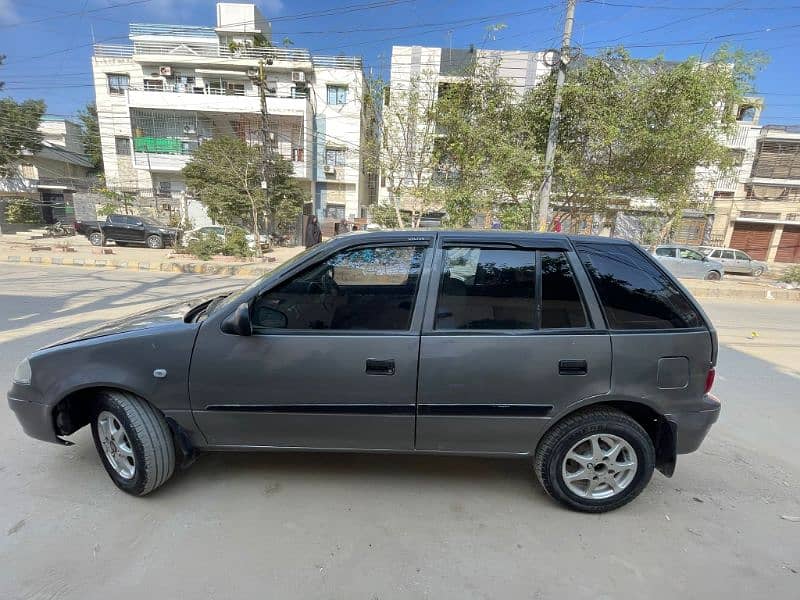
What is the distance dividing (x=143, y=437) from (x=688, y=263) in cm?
1746

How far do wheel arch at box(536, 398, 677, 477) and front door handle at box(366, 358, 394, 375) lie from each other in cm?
→ 96

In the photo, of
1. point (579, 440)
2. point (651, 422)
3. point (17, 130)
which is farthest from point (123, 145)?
point (651, 422)

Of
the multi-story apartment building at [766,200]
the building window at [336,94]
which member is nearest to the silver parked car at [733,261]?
the multi-story apartment building at [766,200]

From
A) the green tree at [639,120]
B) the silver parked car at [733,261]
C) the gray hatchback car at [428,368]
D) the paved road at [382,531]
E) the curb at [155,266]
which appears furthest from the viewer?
the silver parked car at [733,261]

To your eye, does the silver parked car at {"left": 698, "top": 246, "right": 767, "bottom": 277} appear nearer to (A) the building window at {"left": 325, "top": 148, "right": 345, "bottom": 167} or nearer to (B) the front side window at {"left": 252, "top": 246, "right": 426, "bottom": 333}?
(B) the front side window at {"left": 252, "top": 246, "right": 426, "bottom": 333}

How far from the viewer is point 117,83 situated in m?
27.1

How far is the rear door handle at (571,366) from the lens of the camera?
2.13 metres

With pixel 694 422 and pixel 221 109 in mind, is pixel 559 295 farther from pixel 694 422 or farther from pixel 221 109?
pixel 221 109

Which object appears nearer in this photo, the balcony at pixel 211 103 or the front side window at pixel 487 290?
the front side window at pixel 487 290

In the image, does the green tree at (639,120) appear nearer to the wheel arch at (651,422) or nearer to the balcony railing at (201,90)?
the wheel arch at (651,422)

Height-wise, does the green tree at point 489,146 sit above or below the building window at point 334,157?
below

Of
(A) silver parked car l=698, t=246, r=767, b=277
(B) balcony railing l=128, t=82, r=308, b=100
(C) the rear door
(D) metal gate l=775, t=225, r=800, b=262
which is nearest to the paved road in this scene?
(A) silver parked car l=698, t=246, r=767, b=277

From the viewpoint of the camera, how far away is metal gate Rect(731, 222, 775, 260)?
24750 mm

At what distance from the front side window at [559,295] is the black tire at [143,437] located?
2290 mm
